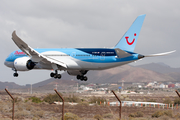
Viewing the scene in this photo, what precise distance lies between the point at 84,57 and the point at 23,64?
818 centimetres

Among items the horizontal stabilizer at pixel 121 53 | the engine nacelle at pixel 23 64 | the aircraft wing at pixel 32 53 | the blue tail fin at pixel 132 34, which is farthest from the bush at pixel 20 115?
the blue tail fin at pixel 132 34

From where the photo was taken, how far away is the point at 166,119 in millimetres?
27312

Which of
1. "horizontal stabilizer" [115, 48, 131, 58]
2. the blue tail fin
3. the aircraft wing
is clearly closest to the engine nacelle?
the aircraft wing


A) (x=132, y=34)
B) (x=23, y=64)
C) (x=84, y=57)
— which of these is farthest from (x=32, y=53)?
(x=132, y=34)

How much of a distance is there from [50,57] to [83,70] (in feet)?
19.4

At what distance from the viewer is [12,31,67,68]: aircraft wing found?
35.9 meters

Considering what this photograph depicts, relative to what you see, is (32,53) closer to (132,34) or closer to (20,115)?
(20,115)

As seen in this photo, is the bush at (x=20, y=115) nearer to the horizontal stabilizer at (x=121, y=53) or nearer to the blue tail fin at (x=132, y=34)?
the horizontal stabilizer at (x=121, y=53)

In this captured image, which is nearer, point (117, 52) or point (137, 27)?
point (117, 52)

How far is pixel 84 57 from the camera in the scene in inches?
1593

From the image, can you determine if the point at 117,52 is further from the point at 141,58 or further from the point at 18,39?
the point at 18,39

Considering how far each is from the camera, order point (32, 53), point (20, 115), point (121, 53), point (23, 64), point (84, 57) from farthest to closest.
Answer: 1. point (23, 64)
2. point (84, 57)
3. point (32, 53)
4. point (121, 53)
5. point (20, 115)

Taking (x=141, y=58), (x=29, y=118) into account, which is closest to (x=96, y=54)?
(x=141, y=58)

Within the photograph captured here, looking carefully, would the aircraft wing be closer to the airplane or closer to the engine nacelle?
the airplane
